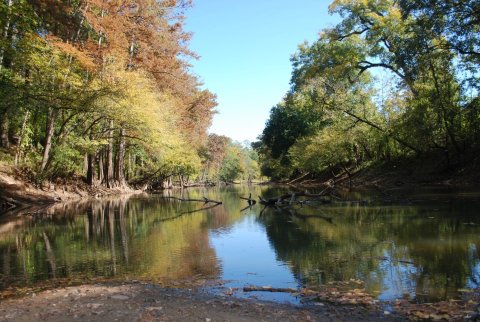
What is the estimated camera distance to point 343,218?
608 inches

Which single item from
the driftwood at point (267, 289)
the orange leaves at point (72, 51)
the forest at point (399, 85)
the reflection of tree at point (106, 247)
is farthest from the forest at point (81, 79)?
the driftwood at point (267, 289)

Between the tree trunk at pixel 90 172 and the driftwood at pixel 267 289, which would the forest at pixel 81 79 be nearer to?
the tree trunk at pixel 90 172

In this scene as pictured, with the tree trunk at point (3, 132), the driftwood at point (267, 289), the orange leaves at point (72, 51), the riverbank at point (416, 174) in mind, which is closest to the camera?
the driftwood at point (267, 289)

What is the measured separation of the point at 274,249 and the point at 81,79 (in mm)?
18639

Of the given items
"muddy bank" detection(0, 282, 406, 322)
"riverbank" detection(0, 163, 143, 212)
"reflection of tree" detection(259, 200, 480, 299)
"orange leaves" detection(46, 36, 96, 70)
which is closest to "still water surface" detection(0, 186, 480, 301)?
"reflection of tree" detection(259, 200, 480, 299)

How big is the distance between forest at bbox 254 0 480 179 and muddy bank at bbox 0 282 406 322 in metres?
17.5

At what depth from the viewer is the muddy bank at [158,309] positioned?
5.20 meters

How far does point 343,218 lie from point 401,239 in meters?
4.77

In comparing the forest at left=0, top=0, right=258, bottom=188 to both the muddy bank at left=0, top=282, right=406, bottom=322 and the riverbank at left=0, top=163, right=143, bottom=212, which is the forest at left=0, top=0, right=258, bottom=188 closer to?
the riverbank at left=0, top=163, right=143, bottom=212

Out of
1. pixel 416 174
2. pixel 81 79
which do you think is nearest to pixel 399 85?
pixel 416 174

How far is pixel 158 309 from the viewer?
18.3 ft

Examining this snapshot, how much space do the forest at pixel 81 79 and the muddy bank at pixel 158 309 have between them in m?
17.0

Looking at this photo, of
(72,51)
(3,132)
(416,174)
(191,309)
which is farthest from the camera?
(416,174)

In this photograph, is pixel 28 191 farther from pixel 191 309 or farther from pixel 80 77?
pixel 191 309
